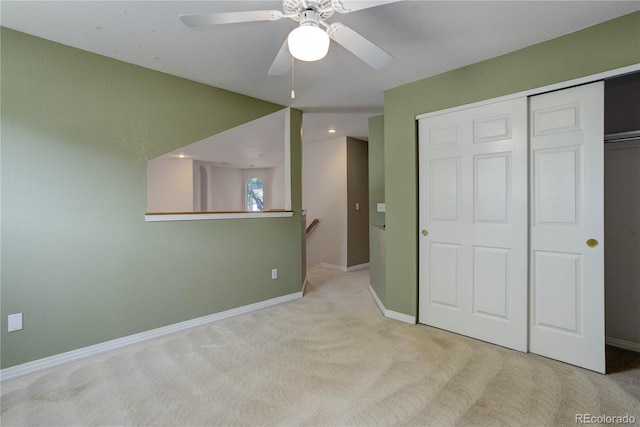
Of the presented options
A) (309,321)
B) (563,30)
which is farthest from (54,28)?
(563,30)

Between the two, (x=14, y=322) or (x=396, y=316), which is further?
(x=396, y=316)

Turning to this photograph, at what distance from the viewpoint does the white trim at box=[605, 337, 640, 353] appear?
226cm

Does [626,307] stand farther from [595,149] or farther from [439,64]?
[439,64]

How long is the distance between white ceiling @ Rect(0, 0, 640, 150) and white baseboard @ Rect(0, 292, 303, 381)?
2.21m

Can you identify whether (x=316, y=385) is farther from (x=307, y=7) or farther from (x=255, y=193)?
(x=255, y=193)

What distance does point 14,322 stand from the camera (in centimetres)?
201

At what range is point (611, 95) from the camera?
8.02ft

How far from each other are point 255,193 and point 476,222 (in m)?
7.58

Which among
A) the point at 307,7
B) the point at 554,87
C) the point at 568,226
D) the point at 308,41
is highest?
the point at 307,7

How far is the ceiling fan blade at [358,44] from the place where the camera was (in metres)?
1.46

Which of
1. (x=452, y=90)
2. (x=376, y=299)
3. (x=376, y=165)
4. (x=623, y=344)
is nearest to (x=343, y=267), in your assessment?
(x=376, y=299)

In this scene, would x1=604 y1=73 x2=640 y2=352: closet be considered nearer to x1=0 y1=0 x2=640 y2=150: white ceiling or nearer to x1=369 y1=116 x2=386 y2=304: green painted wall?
x1=0 y1=0 x2=640 y2=150: white ceiling

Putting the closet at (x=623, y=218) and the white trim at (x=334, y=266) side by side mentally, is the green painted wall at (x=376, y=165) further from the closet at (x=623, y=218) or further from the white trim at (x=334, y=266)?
the closet at (x=623, y=218)

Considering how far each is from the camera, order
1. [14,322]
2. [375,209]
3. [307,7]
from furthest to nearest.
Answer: [375,209]
[14,322]
[307,7]
